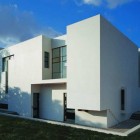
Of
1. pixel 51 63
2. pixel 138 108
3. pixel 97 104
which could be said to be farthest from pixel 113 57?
pixel 138 108

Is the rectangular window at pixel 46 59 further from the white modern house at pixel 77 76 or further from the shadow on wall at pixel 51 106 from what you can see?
the shadow on wall at pixel 51 106

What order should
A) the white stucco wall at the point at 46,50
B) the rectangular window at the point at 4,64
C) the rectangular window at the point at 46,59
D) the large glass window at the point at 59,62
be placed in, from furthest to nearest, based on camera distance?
the rectangular window at the point at 4,64 → the rectangular window at the point at 46,59 → the white stucco wall at the point at 46,50 → the large glass window at the point at 59,62

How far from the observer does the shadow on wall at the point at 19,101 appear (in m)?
19.7

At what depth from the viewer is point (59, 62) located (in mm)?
18516

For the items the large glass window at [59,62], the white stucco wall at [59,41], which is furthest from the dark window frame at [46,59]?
the white stucco wall at [59,41]

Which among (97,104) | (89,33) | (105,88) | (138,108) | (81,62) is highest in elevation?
(89,33)

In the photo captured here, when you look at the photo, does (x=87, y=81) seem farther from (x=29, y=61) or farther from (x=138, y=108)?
(x=138, y=108)

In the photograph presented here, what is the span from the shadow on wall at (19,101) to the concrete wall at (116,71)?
26.6 ft

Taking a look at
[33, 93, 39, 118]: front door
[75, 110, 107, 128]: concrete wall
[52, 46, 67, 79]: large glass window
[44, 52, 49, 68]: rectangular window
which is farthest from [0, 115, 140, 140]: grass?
[44, 52, 49, 68]: rectangular window

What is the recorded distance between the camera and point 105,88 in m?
14.0

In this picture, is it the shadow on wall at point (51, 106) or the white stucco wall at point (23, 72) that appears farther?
the white stucco wall at point (23, 72)

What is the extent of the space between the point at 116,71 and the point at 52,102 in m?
6.25

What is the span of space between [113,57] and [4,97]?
14.3m

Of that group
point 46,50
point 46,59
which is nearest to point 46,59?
point 46,59
